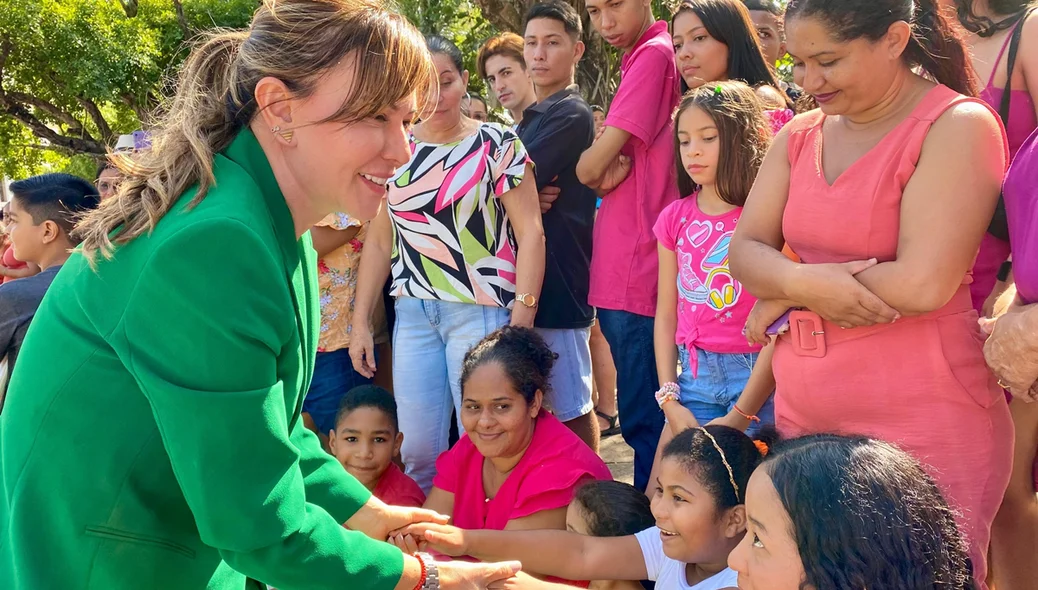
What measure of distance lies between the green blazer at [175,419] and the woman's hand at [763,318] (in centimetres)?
124

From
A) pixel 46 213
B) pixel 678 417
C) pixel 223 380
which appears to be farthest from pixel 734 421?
pixel 46 213

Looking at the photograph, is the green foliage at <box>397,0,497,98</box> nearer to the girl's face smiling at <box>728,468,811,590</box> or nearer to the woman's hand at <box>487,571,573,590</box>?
the woman's hand at <box>487,571,573,590</box>

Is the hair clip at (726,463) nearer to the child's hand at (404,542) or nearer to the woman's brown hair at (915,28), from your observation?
the child's hand at (404,542)

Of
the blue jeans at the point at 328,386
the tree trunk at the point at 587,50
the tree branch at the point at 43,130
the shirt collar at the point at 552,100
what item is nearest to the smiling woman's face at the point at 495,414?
the blue jeans at the point at 328,386

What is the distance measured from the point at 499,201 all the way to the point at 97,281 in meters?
2.39

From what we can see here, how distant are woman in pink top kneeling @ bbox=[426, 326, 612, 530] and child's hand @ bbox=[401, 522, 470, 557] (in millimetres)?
710

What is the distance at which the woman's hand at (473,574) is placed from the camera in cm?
186

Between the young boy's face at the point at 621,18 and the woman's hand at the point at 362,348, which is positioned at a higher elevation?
the young boy's face at the point at 621,18

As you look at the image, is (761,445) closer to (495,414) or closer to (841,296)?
(841,296)

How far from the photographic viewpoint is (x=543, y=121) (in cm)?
410

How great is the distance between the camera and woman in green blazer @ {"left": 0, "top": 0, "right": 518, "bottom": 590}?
4.94ft

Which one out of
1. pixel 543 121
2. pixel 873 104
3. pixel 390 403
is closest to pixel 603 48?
pixel 543 121

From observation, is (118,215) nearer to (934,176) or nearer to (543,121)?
(934,176)

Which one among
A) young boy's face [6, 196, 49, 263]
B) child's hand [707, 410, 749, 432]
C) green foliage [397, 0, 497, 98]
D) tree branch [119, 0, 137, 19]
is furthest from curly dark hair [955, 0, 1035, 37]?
tree branch [119, 0, 137, 19]
